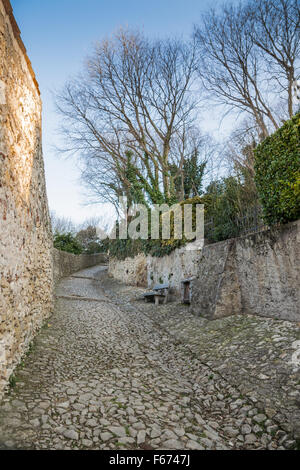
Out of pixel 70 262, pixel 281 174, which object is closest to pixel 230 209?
pixel 281 174

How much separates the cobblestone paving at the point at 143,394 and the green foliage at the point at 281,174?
1.88 m

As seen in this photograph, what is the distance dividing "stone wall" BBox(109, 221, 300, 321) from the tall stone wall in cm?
375

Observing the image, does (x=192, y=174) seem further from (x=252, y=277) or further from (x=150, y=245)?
(x=252, y=277)

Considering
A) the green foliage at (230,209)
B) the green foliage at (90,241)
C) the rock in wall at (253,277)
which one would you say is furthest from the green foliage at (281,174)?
the green foliage at (90,241)

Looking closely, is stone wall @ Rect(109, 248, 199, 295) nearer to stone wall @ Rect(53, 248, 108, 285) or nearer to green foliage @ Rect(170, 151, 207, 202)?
stone wall @ Rect(53, 248, 108, 285)

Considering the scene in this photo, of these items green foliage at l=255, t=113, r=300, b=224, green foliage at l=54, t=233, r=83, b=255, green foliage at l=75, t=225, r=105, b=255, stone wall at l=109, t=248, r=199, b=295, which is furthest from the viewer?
green foliage at l=75, t=225, r=105, b=255

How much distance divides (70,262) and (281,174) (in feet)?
64.8

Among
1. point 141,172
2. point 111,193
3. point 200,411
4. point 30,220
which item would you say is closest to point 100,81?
point 141,172

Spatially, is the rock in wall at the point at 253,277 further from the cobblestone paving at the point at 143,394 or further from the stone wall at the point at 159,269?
the stone wall at the point at 159,269

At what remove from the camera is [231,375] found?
3.67 meters

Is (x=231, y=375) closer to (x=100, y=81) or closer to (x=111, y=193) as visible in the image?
(x=100, y=81)

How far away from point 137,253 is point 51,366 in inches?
453

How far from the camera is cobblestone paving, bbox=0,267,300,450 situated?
2.47m

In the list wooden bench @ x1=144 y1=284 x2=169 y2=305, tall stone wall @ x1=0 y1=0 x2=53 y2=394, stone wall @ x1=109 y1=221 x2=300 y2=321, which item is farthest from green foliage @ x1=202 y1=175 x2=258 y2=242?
tall stone wall @ x1=0 y1=0 x2=53 y2=394
